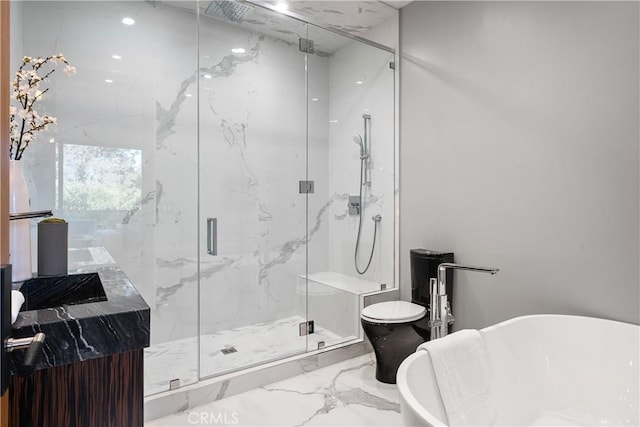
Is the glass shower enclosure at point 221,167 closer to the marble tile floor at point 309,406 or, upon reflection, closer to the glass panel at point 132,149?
the glass panel at point 132,149

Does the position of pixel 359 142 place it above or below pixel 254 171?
above

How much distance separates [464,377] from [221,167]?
217cm

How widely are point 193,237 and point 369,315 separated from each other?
4.54ft

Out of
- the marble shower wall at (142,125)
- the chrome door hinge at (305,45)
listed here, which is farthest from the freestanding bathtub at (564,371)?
the chrome door hinge at (305,45)

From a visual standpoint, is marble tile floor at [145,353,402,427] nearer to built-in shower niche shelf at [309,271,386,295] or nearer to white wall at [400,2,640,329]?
built-in shower niche shelf at [309,271,386,295]

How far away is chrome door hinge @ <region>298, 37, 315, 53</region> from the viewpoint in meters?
2.96

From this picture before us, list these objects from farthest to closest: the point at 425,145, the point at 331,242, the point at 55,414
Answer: the point at 331,242 → the point at 425,145 → the point at 55,414

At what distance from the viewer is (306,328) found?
295cm

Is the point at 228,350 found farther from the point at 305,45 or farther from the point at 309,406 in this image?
the point at 305,45

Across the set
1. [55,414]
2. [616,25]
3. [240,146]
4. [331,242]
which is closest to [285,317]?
[331,242]

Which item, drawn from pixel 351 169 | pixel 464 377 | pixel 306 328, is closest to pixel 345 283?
pixel 306 328

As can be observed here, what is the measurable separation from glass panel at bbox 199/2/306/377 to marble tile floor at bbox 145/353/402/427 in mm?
349

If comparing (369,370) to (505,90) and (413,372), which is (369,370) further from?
(505,90)

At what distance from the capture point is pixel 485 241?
260 cm
